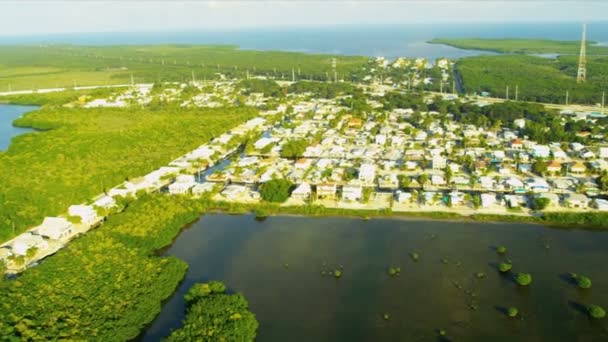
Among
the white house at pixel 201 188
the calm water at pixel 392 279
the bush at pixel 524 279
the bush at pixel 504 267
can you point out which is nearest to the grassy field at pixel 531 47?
the calm water at pixel 392 279

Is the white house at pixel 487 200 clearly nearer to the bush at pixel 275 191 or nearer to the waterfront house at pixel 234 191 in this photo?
the bush at pixel 275 191

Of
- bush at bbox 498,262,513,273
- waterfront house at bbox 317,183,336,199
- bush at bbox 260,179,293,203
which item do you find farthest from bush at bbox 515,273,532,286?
bush at bbox 260,179,293,203

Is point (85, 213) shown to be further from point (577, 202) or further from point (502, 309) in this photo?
point (577, 202)

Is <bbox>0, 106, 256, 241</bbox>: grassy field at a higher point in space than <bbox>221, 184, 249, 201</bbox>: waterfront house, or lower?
higher

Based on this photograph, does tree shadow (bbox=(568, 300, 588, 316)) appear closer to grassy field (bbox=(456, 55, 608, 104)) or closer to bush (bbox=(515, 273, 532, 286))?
bush (bbox=(515, 273, 532, 286))

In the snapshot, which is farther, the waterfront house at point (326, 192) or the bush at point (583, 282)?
the waterfront house at point (326, 192)

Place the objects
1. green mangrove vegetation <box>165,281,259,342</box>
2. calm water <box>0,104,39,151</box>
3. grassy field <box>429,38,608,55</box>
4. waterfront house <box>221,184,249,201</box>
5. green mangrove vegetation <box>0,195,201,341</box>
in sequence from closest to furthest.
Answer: green mangrove vegetation <box>165,281,259,342</box> → green mangrove vegetation <box>0,195,201,341</box> → waterfront house <box>221,184,249,201</box> → calm water <box>0,104,39,151</box> → grassy field <box>429,38,608,55</box>

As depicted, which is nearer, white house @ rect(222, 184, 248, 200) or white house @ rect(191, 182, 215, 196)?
white house @ rect(222, 184, 248, 200)
